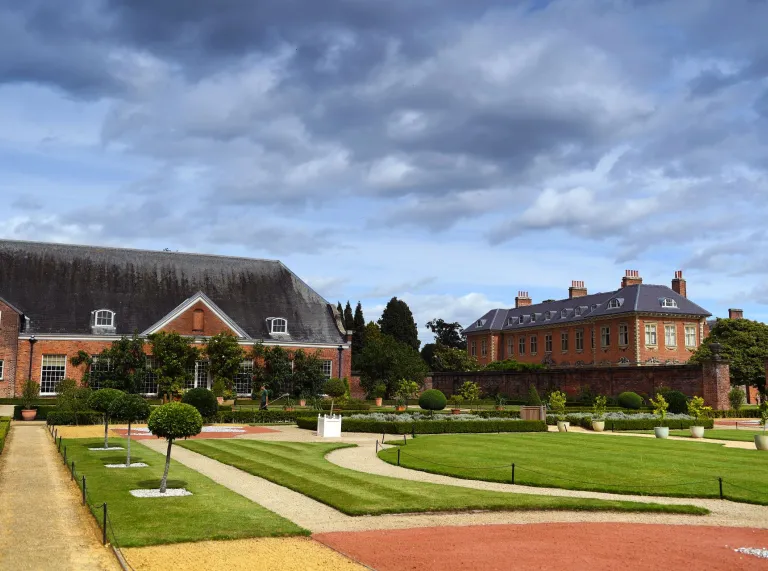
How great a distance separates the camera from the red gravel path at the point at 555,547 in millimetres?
10547

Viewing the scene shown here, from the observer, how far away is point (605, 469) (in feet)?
65.4

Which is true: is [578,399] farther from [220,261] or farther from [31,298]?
[31,298]

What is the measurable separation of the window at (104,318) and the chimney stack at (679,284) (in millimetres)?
50960

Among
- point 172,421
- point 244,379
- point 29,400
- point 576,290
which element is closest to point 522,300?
point 576,290

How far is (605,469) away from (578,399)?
1359 inches

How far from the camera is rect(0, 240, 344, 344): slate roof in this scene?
4847cm

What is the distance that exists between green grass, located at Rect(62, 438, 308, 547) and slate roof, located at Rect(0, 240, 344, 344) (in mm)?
32061

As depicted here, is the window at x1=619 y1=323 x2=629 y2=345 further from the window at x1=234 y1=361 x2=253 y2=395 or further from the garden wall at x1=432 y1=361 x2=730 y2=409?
the window at x1=234 y1=361 x2=253 y2=395

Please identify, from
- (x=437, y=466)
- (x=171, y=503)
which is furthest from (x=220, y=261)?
(x=171, y=503)

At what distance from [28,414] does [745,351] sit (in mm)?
54517

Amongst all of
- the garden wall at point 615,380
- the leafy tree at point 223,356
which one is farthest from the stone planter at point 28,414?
the garden wall at point 615,380

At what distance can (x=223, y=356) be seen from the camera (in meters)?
49.0

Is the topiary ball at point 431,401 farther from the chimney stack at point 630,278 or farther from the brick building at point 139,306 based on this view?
the chimney stack at point 630,278

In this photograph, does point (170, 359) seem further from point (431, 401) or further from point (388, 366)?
point (431, 401)
